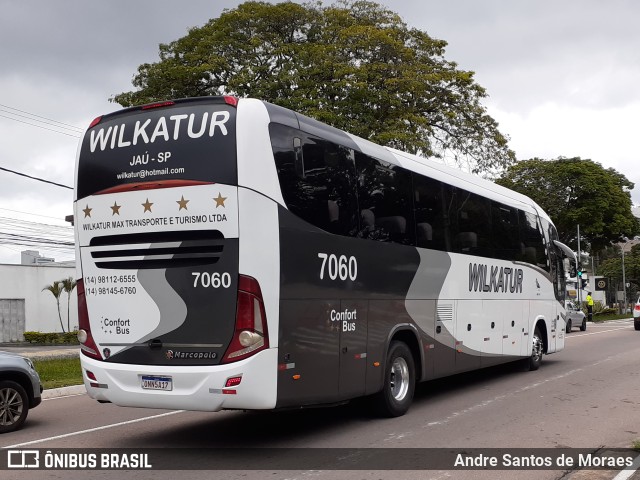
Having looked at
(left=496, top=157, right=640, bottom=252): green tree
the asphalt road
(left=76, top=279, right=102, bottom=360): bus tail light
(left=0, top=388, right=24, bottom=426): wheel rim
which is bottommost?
the asphalt road

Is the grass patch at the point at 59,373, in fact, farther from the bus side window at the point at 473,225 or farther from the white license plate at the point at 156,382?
the bus side window at the point at 473,225

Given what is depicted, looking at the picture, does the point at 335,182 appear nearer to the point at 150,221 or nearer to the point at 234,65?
the point at 150,221

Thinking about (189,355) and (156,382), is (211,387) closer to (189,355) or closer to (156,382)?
(189,355)

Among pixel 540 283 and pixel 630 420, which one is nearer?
pixel 630 420

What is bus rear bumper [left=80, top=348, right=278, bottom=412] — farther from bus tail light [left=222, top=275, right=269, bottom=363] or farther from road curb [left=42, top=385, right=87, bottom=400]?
road curb [left=42, top=385, right=87, bottom=400]

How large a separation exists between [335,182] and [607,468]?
4284mm

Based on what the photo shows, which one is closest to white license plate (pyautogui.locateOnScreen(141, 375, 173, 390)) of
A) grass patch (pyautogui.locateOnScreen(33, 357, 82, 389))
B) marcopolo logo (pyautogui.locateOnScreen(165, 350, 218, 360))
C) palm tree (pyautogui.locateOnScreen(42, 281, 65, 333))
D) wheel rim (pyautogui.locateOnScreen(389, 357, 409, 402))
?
marcopolo logo (pyautogui.locateOnScreen(165, 350, 218, 360))

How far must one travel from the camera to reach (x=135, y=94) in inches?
1104

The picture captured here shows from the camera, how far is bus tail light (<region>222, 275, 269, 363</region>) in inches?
288

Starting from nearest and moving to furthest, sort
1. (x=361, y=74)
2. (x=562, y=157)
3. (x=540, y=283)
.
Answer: (x=540, y=283)
(x=361, y=74)
(x=562, y=157)

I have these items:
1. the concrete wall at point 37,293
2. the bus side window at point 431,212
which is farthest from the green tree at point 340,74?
the concrete wall at point 37,293

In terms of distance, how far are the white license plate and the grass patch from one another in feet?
22.5

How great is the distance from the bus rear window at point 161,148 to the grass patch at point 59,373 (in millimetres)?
6902

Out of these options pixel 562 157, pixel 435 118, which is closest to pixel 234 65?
pixel 435 118
